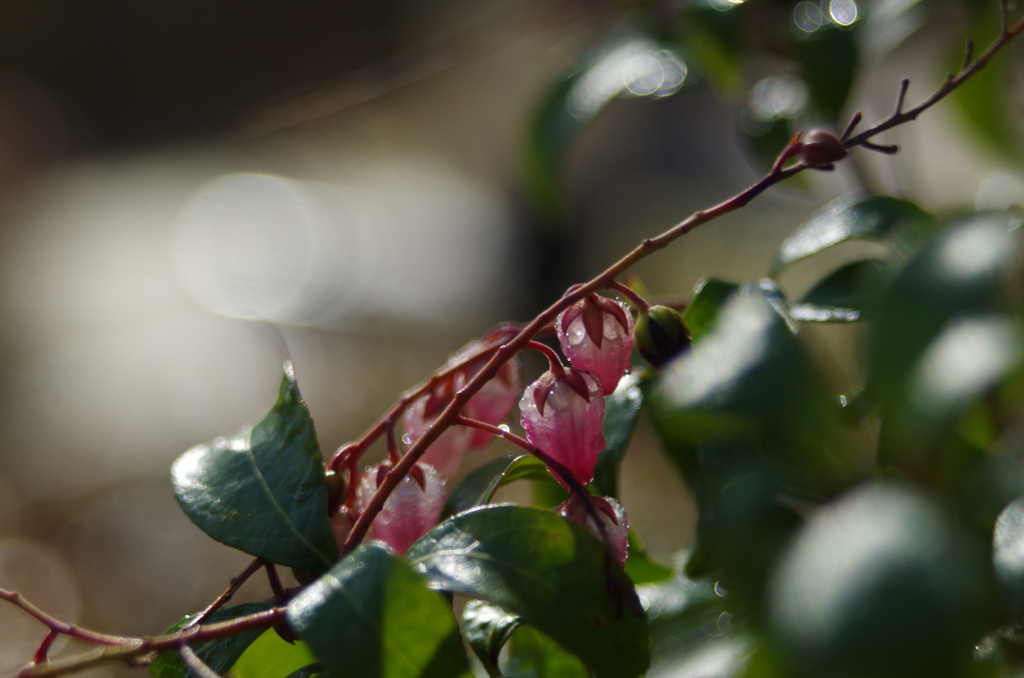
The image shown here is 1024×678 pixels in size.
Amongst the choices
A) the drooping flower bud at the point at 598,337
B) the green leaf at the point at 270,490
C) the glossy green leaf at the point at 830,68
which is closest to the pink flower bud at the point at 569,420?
the drooping flower bud at the point at 598,337

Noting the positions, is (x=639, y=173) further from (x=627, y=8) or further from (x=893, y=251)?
(x=893, y=251)

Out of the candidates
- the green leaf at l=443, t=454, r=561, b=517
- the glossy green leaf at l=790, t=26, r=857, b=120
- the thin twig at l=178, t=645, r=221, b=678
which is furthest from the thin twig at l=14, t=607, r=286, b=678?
the glossy green leaf at l=790, t=26, r=857, b=120

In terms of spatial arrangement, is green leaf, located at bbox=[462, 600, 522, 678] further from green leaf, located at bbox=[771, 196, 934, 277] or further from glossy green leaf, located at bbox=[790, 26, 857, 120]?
glossy green leaf, located at bbox=[790, 26, 857, 120]

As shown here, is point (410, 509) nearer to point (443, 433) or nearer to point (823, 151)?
point (443, 433)

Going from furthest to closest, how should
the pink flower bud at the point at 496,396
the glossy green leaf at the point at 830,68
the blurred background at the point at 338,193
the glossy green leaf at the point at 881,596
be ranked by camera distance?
the blurred background at the point at 338,193
the glossy green leaf at the point at 830,68
the pink flower bud at the point at 496,396
the glossy green leaf at the point at 881,596

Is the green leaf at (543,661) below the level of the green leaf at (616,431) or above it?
below

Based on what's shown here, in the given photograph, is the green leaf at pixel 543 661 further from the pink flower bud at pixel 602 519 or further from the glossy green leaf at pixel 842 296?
the glossy green leaf at pixel 842 296

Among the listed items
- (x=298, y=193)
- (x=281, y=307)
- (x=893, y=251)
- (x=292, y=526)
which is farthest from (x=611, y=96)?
(x=298, y=193)
